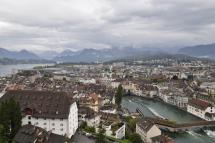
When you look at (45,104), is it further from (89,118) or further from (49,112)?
(89,118)

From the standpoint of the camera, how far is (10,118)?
2905 cm

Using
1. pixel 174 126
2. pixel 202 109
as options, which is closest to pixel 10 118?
pixel 174 126

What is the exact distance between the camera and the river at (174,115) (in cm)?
4369

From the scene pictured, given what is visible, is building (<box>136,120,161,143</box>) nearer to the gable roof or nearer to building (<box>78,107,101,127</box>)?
the gable roof

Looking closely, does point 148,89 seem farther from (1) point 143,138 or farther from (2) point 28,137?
(2) point 28,137

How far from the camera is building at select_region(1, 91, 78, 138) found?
106ft

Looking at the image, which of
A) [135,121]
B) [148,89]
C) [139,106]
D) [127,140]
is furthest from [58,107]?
[148,89]

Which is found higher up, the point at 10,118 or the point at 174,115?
the point at 10,118

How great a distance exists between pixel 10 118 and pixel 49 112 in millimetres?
4153

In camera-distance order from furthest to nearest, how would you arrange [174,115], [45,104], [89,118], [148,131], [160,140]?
[174,115] < [89,118] < [148,131] < [160,140] < [45,104]

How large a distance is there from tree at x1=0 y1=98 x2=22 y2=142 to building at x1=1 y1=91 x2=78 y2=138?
9.07 ft

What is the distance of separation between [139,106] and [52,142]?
140 feet

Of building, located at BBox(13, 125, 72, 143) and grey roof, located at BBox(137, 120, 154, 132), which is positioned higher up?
building, located at BBox(13, 125, 72, 143)

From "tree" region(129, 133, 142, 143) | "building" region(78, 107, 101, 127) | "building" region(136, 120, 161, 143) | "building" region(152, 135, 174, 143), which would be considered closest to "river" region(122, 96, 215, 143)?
"building" region(136, 120, 161, 143)
